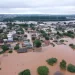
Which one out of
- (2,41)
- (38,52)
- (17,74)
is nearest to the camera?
(17,74)

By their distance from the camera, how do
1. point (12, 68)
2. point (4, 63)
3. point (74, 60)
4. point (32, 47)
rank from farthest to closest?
point (32, 47) < point (74, 60) < point (4, 63) < point (12, 68)

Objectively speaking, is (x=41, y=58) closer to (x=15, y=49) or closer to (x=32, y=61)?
(x=32, y=61)

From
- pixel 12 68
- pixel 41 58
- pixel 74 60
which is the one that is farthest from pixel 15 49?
pixel 74 60

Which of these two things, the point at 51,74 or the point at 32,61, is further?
the point at 32,61

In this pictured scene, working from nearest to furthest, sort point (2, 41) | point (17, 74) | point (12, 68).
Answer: point (17, 74)
point (12, 68)
point (2, 41)

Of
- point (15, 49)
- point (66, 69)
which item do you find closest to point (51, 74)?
point (66, 69)

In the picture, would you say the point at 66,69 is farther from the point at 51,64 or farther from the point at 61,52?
the point at 61,52
